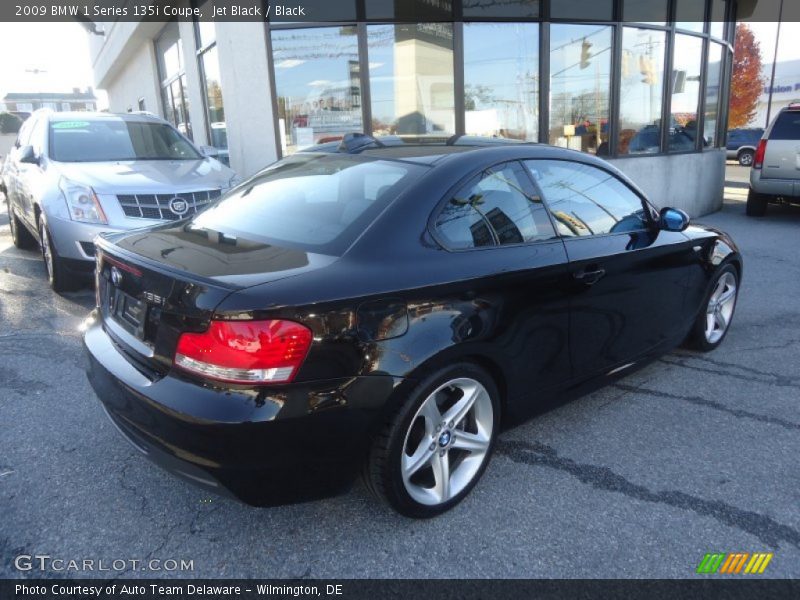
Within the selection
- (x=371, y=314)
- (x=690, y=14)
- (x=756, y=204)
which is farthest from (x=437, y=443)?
(x=756, y=204)

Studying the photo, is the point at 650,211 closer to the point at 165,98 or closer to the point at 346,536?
the point at 346,536

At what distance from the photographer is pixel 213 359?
2.06 meters

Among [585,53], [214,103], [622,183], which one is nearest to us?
[622,183]

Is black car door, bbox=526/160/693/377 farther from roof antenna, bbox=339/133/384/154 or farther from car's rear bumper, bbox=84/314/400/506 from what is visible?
car's rear bumper, bbox=84/314/400/506

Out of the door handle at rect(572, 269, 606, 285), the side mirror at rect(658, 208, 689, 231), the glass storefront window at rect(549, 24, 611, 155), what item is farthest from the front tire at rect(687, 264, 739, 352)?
the glass storefront window at rect(549, 24, 611, 155)

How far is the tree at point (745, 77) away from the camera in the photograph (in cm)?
3300

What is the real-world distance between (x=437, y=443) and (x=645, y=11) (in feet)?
30.9

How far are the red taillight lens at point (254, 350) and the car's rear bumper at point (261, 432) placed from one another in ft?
0.17

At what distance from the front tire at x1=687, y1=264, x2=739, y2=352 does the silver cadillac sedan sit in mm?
3748

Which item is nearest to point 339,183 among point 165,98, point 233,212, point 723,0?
point 233,212

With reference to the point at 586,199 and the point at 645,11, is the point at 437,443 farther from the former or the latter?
the point at 645,11

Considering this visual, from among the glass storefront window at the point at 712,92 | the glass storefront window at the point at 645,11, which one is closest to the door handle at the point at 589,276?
the glass storefront window at the point at 645,11

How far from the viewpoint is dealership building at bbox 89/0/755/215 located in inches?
329

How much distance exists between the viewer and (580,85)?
377 inches
